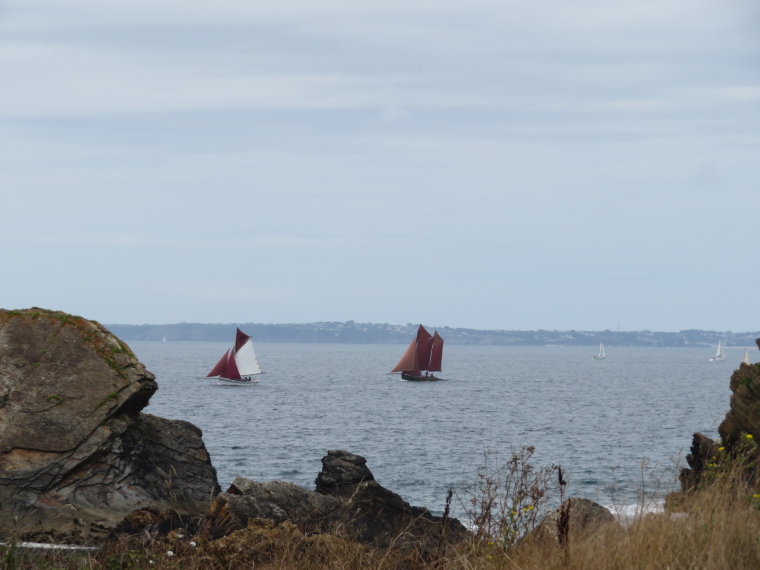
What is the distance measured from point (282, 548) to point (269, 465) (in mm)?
26046

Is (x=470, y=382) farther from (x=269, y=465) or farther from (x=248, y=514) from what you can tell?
(x=248, y=514)

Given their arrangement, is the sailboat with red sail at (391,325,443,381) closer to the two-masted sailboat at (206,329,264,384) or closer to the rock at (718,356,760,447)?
the two-masted sailboat at (206,329,264,384)

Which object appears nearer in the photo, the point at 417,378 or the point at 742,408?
the point at 742,408

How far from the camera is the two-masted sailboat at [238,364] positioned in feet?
307

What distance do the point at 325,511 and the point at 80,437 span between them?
217 inches

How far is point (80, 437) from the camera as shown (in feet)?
45.9

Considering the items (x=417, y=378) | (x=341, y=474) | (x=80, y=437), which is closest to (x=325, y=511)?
(x=341, y=474)

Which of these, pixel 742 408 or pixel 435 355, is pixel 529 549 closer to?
pixel 742 408

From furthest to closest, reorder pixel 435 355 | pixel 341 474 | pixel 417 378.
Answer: pixel 435 355 → pixel 417 378 → pixel 341 474

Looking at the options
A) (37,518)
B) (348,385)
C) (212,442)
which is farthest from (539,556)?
(348,385)

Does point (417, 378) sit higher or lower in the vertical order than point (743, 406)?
lower

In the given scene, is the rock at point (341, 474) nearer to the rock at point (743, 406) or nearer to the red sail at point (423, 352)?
the rock at point (743, 406)

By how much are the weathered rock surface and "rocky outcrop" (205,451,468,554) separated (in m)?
2.60

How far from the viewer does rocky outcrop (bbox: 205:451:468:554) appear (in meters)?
8.98
